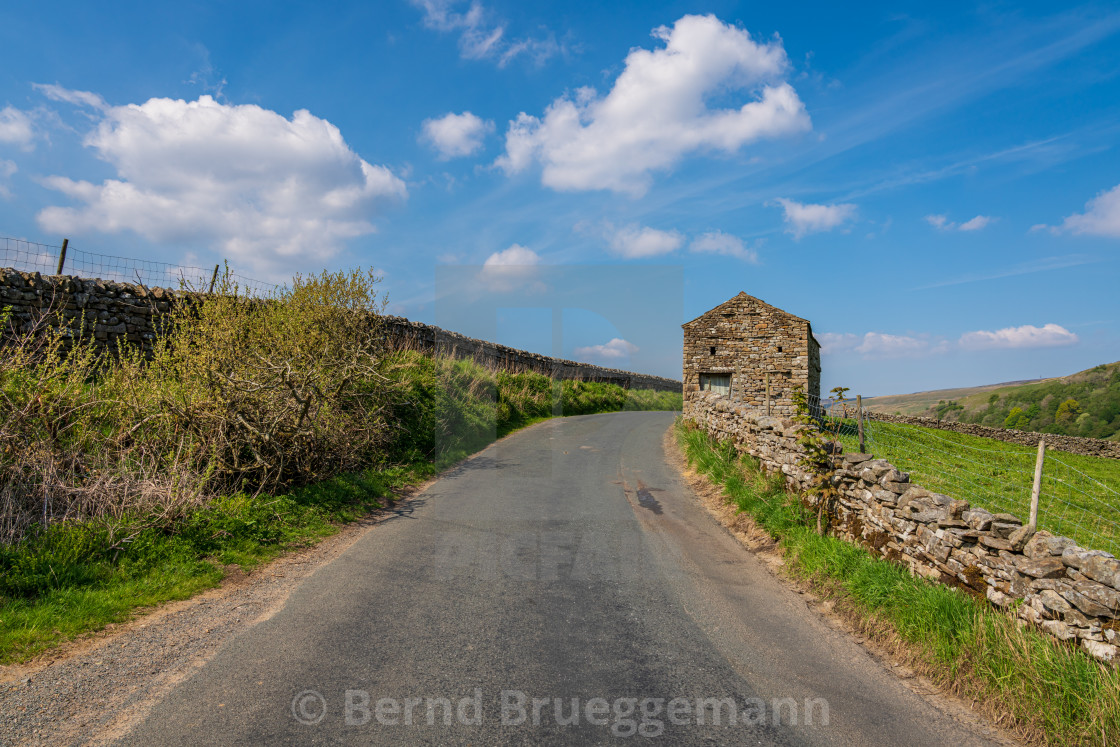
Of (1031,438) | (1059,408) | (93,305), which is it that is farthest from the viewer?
(1059,408)

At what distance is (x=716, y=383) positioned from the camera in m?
22.6

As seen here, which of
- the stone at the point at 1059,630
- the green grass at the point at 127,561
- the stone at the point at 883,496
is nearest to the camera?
the stone at the point at 1059,630

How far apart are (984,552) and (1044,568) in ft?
1.99

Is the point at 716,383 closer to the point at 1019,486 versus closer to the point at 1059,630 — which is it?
the point at 1019,486

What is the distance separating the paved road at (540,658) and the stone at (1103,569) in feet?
4.96

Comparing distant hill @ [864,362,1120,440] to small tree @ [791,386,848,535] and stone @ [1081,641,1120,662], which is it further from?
stone @ [1081,641,1120,662]

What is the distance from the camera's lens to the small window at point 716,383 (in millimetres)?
22328

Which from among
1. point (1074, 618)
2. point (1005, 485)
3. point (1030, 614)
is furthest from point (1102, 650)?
point (1005, 485)

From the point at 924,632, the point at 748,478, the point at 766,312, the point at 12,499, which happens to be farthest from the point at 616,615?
the point at 766,312

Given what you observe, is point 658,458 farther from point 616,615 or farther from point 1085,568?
point 1085,568

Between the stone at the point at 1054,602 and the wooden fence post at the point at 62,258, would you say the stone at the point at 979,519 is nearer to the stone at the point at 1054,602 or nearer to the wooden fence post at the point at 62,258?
the stone at the point at 1054,602

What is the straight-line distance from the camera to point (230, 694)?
3.86 m

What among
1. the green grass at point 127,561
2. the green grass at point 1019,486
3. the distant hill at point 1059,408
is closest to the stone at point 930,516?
the green grass at point 1019,486

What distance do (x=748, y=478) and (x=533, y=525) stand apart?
4.58m
